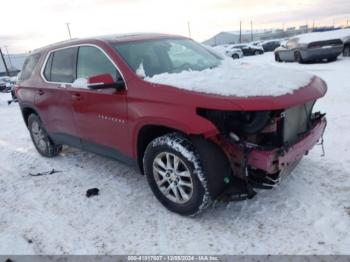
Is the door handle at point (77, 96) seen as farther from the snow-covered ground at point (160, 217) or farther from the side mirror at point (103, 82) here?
the snow-covered ground at point (160, 217)

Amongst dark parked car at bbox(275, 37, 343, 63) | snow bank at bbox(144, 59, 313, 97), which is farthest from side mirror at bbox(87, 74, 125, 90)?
dark parked car at bbox(275, 37, 343, 63)

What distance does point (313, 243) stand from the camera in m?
2.76

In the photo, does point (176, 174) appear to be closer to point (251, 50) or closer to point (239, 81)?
point (239, 81)

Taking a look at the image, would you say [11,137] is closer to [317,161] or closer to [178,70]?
[178,70]

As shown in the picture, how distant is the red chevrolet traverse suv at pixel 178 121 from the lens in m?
2.90

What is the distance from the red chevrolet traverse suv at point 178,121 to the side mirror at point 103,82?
0.01 metres

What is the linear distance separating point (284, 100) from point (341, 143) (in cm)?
247

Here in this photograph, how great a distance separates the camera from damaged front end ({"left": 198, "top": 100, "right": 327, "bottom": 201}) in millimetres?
2893

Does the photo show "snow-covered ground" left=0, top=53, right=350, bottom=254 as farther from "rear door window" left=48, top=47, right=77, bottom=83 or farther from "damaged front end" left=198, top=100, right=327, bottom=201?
"rear door window" left=48, top=47, right=77, bottom=83

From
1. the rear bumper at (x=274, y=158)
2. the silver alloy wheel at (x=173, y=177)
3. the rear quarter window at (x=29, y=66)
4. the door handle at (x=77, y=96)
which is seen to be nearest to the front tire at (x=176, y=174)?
the silver alloy wheel at (x=173, y=177)

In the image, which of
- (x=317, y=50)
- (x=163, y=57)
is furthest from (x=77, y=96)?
(x=317, y=50)

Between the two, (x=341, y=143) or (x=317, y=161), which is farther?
(x=341, y=143)

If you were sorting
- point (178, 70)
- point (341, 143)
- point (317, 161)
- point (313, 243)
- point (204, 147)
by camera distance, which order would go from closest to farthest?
point (313, 243), point (204, 147), point (178, 70), point (317, 161), point (341, 143)

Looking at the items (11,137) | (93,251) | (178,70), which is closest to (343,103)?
(178,70)
